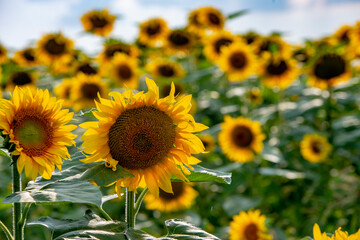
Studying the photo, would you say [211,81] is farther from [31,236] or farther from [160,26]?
[31,236]

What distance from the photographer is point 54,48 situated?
11.4ft

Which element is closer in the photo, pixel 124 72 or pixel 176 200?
pixel 176 200

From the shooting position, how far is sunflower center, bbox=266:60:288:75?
9.49 feet

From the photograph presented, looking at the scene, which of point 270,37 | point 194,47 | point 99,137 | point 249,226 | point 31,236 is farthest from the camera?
point 194,47

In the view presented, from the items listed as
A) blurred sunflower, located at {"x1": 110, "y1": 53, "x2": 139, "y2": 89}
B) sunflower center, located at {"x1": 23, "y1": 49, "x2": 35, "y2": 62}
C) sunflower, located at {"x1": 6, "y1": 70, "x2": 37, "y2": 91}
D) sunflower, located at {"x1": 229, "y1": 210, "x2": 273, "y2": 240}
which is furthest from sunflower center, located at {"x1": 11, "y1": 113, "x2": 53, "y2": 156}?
sunflower center, located at {"x1": 23, "y1": 49, "x2": 35, "y2": 62}

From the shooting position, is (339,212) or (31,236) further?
(339,212)

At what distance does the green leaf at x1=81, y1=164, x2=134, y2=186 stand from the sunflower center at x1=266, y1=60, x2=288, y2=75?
2.25m

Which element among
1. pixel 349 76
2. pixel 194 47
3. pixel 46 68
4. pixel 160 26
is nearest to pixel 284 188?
pixel 349 76

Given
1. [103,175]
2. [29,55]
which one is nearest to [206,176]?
[103,175]

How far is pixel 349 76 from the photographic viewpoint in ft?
9.05

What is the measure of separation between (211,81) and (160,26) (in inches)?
28.1

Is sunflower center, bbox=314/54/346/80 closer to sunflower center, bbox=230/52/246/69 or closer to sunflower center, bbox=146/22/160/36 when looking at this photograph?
sunflower center, bbox=230/52/246/69

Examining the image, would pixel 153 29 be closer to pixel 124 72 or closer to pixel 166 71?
pixel 166 71

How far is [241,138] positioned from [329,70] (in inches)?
28.4
